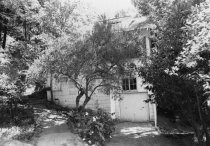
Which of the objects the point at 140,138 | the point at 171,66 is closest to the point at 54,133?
the point at 140,138

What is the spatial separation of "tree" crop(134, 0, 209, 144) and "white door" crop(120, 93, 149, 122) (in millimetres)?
4364

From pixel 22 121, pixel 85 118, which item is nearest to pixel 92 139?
pixel 85 118

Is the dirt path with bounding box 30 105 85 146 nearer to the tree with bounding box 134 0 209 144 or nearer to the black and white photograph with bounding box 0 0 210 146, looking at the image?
the black and white photograph with bounding box 0 0 210 146

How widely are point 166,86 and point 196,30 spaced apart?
3.30 meters

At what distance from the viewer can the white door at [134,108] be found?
16391 mm

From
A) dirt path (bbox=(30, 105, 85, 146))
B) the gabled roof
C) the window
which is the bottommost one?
dirt path (bbox=(30, 105, 85, 146))

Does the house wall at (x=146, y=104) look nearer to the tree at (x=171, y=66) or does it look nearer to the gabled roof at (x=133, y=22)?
the gabled roof at (x=133, y=22)

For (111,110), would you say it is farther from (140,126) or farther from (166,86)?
(166,86)

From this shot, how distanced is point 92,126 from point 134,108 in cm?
→ 550

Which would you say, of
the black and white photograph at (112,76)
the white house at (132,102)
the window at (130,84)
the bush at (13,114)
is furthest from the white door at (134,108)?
the bush at (13,114)

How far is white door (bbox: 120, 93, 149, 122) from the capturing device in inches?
645

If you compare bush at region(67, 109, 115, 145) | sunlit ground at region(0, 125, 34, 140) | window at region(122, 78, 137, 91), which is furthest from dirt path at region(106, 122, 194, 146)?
sunlit ground at region(0, 125, 34, 140)

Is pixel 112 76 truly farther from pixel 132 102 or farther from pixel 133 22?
pixel 133 22

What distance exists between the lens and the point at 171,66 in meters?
10.5
